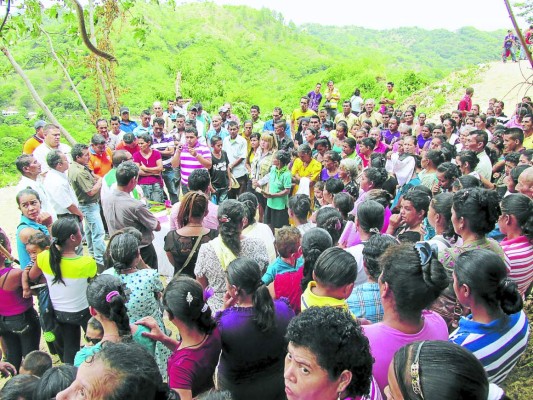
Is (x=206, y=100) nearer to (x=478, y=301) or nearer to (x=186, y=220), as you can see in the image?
(x=186, y=220)

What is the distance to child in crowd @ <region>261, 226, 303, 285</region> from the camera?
3.30 meters

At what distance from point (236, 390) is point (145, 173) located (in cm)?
483

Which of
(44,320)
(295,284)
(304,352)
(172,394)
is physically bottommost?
(44,320)

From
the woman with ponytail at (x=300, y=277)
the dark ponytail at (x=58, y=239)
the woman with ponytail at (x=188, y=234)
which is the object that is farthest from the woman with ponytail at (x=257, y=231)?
the dark ponytail at (x=58, y=239)

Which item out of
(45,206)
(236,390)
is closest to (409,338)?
(236,390)

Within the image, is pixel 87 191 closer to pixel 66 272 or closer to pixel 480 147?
pixel 66 272

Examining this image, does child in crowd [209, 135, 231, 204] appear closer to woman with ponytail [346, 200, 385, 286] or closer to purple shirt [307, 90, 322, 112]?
woman with ponytail [346, 200, 385, 286]

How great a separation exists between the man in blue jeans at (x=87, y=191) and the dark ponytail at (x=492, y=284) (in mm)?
4828

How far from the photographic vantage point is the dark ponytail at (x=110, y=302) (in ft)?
8.61

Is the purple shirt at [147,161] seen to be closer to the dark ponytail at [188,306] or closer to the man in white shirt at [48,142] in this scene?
the man in white shirt at [48,142]

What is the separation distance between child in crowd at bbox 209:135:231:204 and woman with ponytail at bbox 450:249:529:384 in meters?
5.02

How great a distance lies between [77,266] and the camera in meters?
3.50

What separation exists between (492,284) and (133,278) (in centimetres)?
236

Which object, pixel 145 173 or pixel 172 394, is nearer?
pixel 172 394
